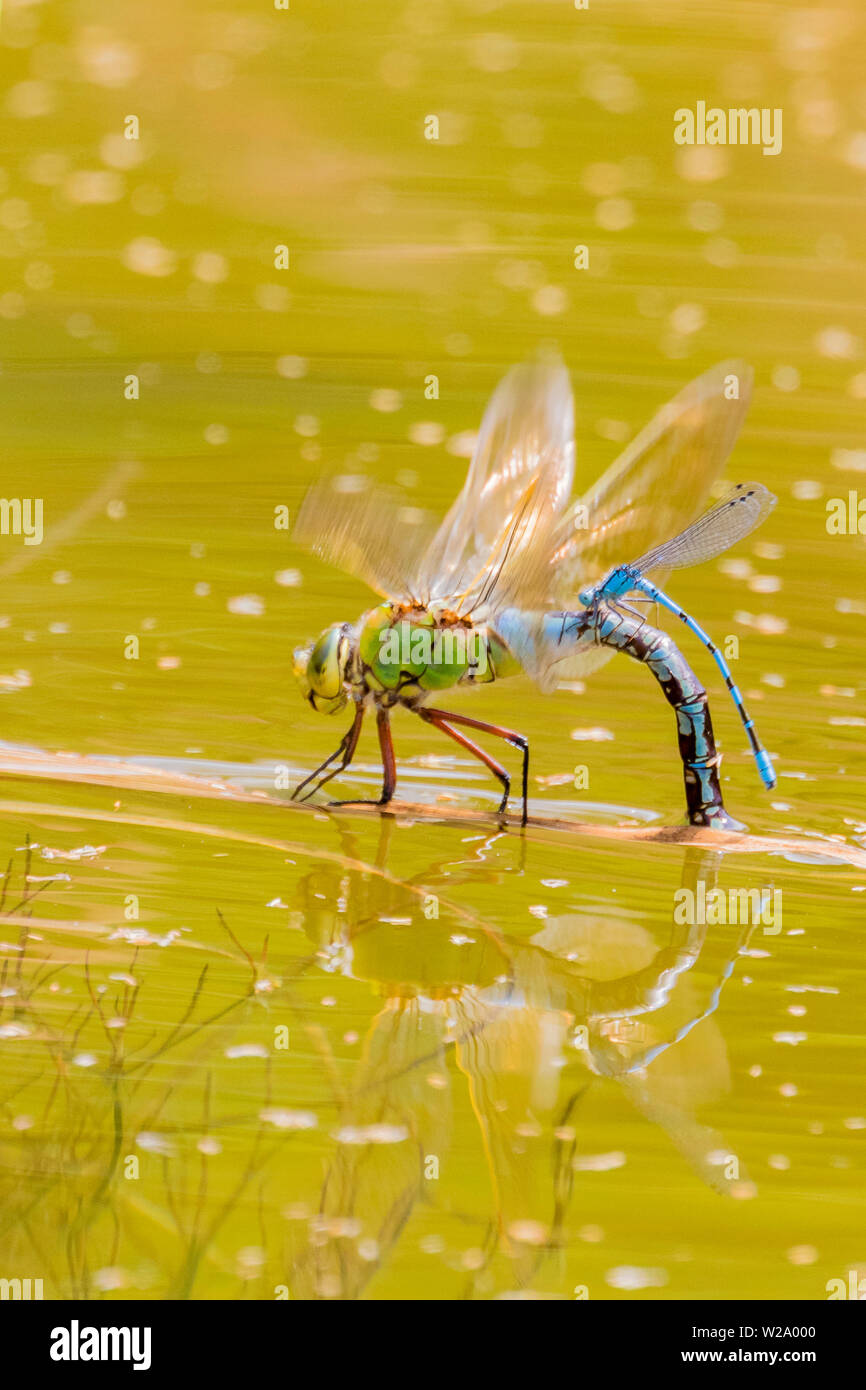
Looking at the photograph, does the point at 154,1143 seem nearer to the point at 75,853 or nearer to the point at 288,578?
the point at 75,853

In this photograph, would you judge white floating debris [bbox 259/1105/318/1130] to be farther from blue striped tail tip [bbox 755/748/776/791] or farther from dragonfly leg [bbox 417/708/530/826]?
blue striped tail tip [bbox 755/748/776/791]

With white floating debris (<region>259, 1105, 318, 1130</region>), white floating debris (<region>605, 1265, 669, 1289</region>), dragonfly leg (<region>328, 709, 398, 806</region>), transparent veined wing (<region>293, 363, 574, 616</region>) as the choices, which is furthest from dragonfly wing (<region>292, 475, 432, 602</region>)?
white floating debris (<region>605, 1265, 669, 1289</region>)

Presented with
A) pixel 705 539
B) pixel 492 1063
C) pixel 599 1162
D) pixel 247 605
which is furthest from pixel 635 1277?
pixel 247 605

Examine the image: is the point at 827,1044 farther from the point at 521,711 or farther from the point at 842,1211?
the point at 521,711

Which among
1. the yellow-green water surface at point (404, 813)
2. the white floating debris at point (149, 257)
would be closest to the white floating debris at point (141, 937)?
the yellow-green water surface at point (404, 813)

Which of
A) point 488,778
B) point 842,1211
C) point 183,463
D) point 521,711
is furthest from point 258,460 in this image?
point 842,1211

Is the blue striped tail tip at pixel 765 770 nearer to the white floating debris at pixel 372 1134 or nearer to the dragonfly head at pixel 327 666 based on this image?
the dragonfly head at pixel 327 666
